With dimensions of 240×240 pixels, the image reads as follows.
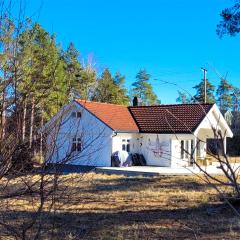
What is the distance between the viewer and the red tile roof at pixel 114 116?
32.2 meters

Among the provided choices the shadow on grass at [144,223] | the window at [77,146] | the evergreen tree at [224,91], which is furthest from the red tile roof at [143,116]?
the window at [77,146]

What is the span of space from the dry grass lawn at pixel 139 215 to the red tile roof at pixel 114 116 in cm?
1338

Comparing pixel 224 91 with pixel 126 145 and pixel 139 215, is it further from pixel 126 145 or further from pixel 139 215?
pixel 126 145

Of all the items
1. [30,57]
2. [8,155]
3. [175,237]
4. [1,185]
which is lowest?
[175,237]

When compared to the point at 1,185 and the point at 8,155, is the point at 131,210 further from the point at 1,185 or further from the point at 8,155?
the point at 8,155

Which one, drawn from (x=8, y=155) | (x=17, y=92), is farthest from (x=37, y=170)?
(x=17, y=92)

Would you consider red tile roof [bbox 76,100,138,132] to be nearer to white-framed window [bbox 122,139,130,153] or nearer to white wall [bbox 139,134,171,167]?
white-framed window [bbox 122,139,130,153]

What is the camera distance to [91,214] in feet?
40.2

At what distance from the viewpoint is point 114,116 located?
34.1 meters

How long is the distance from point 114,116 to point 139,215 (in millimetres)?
22186

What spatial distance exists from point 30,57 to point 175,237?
6683mm

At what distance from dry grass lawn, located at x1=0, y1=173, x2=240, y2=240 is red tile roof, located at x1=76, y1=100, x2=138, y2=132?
13.4 meters

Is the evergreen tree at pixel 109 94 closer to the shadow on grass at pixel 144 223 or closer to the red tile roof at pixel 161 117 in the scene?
the red tile roof at pixel 161 117

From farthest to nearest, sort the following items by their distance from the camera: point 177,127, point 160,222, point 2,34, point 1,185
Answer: point 177,127 < point 160,222 < point 1,185 < point 2,34
